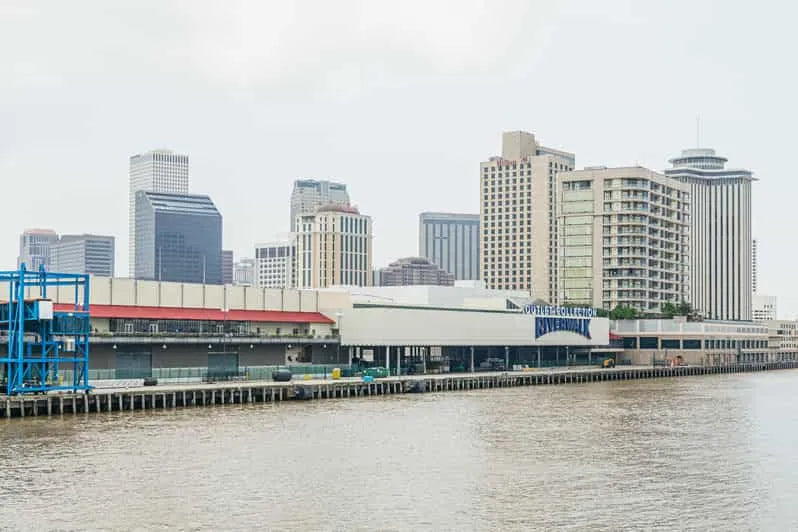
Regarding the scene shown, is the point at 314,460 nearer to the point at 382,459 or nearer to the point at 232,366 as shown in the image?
the point at 382,459

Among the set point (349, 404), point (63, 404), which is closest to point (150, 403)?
point (63, 404)

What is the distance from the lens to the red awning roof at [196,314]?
111688 mm

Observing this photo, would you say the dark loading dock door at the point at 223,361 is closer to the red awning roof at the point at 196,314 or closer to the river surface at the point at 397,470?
the red awning roof at the point at 196,314

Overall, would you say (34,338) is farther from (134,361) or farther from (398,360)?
(398,360)

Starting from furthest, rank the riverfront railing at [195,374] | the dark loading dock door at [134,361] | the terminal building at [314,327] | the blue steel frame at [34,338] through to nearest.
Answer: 1. the terminal building at [314,327]
2. the dark loading dock door at [134,361]
3. the riverfront railing at [195,374]
4. the blue steel frame at [34,338]

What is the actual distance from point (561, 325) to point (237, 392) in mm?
81736

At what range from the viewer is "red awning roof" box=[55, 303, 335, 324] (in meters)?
112

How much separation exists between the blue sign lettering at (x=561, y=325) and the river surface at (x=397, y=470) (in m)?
68.6

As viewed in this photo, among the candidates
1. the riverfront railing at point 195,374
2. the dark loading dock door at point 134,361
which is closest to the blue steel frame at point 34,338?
the riverfront railing at point 195,374

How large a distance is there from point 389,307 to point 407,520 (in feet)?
309

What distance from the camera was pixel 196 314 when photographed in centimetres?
12075

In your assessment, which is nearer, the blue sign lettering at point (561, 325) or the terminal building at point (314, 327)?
the terminal building at point (314, 327)

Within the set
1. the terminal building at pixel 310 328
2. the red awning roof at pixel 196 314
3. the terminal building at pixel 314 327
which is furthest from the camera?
the terminal building at pixel 314 327

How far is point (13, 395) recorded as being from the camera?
86812 millimetres
